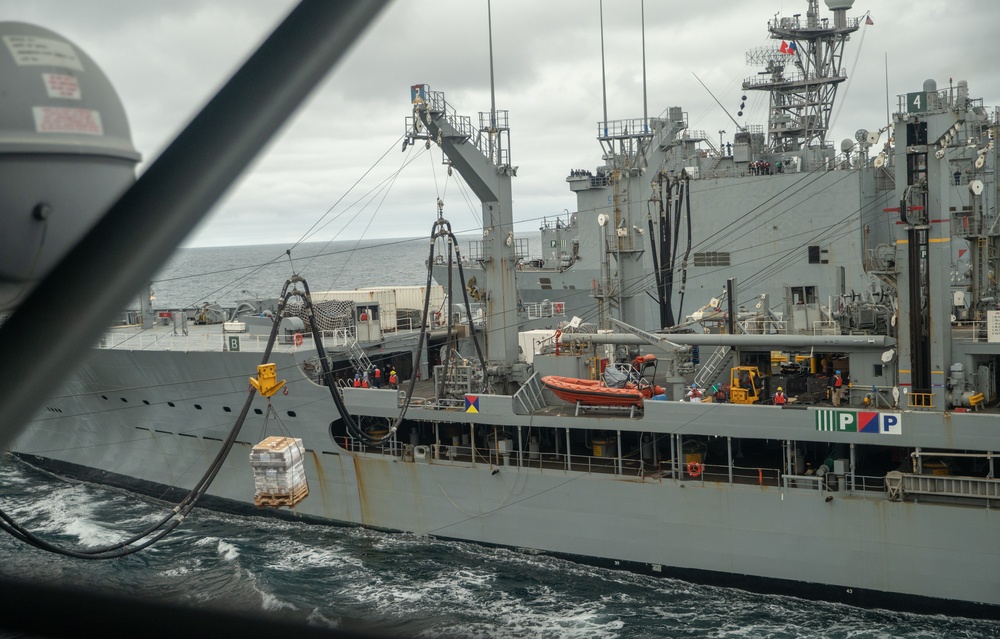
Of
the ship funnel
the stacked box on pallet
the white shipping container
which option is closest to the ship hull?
the stacked box on pallet

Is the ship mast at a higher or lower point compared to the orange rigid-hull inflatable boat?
higher

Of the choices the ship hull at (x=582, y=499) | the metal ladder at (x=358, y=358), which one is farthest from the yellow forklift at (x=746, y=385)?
the metal ladder at (x=358, y=358)

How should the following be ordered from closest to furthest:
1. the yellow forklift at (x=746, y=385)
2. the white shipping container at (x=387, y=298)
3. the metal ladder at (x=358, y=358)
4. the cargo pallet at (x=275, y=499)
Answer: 1. the cargo pallet at (x=275, y=499)
2. the yellow forklift at (x=746, y=385)
3. the metal ladder at (x=358, y=358)
4. the white shipping container at (x=387, y=298)

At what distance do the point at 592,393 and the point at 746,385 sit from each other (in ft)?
10.3

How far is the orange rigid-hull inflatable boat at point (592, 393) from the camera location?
17938 mm

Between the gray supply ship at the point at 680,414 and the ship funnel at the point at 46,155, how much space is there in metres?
15.1

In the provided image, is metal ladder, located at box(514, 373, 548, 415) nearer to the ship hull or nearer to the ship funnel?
the ship hull


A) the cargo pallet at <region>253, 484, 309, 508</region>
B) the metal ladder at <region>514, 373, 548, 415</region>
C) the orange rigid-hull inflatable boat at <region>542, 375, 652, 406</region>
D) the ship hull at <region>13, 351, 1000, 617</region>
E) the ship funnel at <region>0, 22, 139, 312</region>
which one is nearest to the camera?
the ship funnel at <region>0, 22, 139, 312</region>

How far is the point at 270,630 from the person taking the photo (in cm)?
136

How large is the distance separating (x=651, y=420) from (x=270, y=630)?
16.3 meters

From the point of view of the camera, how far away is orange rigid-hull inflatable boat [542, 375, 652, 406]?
58.9 ft

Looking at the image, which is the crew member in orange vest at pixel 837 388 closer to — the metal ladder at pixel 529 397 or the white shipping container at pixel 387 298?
the metal ladder at pixel 529 397

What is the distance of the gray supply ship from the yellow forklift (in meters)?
0.06

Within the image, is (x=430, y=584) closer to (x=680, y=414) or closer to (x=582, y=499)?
(x=582, y=499)
